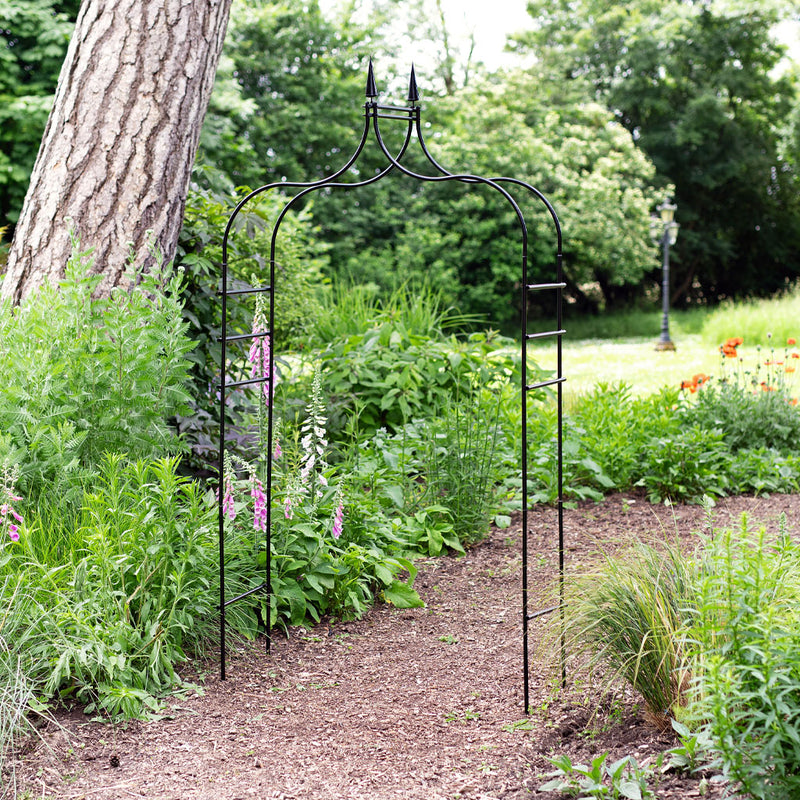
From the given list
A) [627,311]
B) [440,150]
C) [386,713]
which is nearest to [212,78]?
[386,713]

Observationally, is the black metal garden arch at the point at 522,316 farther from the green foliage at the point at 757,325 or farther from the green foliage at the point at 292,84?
the green foliage at the point at 292,84

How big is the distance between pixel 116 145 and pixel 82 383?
156cm

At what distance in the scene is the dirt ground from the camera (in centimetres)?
223

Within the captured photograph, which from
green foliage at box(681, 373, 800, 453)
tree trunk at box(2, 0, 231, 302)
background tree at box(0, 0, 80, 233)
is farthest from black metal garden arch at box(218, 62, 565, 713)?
background tree at box(0, 0, 80, 233)

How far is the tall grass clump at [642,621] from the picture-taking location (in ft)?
7.47

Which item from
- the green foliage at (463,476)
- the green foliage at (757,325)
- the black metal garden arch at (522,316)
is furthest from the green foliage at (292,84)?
the black metal garden arch at (522,316)

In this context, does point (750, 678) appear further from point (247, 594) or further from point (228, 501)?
point (228, 501)

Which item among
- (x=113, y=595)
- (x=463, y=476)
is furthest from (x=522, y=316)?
(x=463, y=476)

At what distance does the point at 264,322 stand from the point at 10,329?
40.5 inches

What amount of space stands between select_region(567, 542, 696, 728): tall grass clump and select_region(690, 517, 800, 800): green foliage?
0.82ft

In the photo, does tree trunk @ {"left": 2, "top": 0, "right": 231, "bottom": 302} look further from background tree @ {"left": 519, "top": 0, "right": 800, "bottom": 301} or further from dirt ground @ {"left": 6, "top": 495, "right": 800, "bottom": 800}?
background tree @ {"left": 519, "top": 0, "right": 800, "bottom": 301}

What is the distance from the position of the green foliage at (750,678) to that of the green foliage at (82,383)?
6.95 feet

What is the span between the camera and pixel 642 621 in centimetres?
236

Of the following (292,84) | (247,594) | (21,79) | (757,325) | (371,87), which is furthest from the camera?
(292,84)
